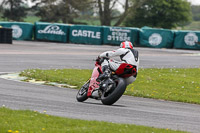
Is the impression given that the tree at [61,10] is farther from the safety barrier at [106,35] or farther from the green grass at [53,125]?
the green grass at [53,125]

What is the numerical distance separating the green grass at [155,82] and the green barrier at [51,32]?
22.3 m

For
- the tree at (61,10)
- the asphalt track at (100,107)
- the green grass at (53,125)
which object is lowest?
the asphalt track at (100,107)

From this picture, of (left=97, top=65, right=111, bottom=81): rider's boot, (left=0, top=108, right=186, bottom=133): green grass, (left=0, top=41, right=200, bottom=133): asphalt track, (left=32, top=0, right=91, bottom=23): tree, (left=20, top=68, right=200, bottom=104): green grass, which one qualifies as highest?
(left=32, top=0, right=91, bottom=23): tree

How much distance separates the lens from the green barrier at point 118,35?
40594 millimetres

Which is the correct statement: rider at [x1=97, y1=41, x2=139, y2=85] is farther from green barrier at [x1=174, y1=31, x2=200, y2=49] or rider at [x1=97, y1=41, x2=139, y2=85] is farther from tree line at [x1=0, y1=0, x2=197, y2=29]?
tree line at [x1=0, y1=0, x2=197, y2=29]

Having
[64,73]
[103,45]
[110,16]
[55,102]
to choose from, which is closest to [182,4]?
[110,16]

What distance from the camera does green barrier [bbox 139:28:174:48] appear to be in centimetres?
4025

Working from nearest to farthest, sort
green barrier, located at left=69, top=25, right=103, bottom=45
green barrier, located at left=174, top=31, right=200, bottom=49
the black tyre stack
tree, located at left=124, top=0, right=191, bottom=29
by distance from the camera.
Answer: the black tyre stack → green barrier, located at left=174, top=31, right=200, bottom=49 → green barrier, located at left=69, top=25, right=103, bottom=45 → tree, located at left=124, top=0, right=191, bottom=29

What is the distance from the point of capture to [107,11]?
216ft

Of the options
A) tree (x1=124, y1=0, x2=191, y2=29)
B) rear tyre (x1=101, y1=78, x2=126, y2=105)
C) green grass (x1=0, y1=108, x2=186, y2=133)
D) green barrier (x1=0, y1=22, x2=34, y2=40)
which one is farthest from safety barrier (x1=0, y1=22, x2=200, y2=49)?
tree (x1=124, y1=0, x2=191, y2=29)

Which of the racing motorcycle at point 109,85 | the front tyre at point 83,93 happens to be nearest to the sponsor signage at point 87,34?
the front tyre at point 83,93

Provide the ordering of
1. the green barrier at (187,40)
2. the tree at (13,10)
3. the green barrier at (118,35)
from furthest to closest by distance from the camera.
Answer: the tree at (13,10) → the green barrier at (118,35) → the green barrier at (187,40)

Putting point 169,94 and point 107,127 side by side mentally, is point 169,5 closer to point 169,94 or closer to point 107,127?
point 169,94

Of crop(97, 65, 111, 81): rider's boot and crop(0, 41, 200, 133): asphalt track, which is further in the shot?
crop(97, 65, 111, 81): rider's boot
